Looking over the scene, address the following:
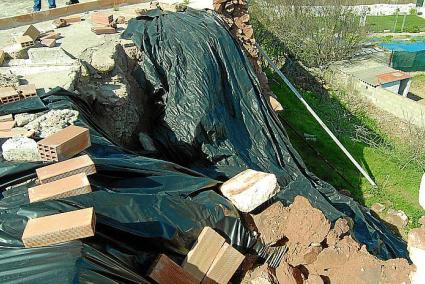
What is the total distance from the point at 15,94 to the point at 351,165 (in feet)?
24.7

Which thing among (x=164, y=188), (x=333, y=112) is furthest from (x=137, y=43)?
(x=333, y=112)

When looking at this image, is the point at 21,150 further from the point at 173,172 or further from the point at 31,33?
the point at 31,33

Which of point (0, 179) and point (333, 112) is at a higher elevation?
point (0, 179)

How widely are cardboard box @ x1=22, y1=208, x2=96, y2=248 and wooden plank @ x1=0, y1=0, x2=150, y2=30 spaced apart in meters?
7.10

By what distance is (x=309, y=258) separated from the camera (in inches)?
147

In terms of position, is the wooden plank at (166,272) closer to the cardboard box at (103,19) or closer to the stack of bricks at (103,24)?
the stack of bricks at (103,24)

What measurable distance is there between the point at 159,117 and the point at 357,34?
1619 centimetres

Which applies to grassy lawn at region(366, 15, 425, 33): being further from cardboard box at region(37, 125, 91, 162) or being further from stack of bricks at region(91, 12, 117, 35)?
cardboard box at region(37, 125, 91, 162)

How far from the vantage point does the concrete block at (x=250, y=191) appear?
12.5 feet

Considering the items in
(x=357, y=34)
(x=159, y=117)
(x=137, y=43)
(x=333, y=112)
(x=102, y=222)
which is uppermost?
(x=137, y=43)

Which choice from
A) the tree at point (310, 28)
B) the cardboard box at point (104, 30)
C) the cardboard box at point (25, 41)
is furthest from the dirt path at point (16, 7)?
the tree at point (310, 28)

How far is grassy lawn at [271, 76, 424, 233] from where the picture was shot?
875 centimetres

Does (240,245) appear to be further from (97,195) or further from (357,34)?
(357,34)

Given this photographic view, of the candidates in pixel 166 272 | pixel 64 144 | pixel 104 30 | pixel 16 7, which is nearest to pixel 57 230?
pixel 166 272
